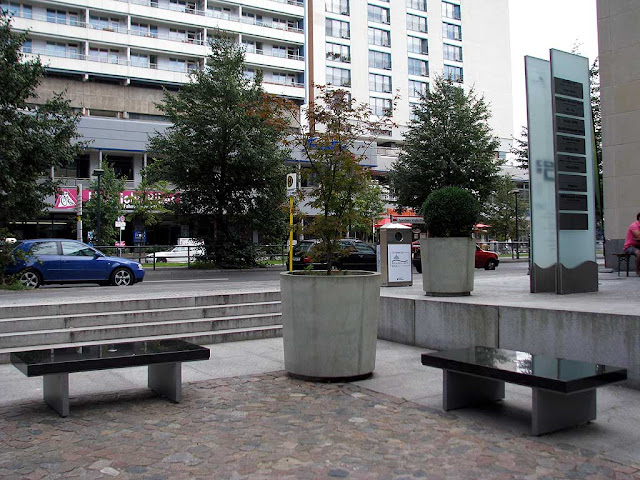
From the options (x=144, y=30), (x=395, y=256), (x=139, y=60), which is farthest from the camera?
(x=144, y=30)

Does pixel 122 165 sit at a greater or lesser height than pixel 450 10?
lesser

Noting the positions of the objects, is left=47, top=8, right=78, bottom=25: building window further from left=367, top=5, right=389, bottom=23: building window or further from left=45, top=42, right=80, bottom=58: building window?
left=367, top=5, right=389, bottom=23: building window

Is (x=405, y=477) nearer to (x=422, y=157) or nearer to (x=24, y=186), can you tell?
(x=24, y=186)

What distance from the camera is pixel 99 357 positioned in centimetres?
518

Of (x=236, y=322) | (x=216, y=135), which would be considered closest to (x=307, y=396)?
(x=236, y=322)

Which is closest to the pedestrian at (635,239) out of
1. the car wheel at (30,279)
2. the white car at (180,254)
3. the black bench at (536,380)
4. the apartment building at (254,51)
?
the black bench at (536,380)

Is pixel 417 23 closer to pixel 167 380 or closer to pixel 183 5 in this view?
pixel 183 5

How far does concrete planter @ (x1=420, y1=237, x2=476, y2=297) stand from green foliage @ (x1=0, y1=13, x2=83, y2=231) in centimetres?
1078

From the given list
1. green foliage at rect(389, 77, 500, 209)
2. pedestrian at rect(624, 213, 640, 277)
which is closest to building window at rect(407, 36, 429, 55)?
green foliage at rect(389, 77, 500, 209)

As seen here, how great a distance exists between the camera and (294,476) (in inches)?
146

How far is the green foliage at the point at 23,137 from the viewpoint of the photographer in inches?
575

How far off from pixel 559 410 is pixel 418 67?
68886 millimetres

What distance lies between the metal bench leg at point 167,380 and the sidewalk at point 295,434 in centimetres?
11

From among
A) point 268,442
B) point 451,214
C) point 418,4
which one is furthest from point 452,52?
point 268,442
